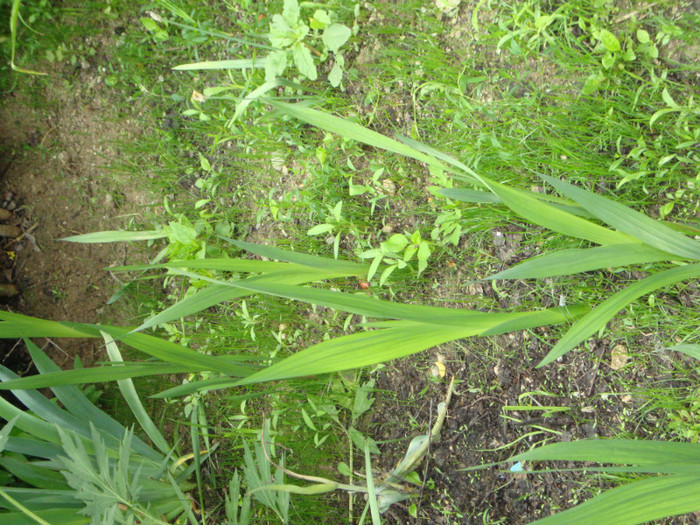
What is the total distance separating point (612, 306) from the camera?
104 cm

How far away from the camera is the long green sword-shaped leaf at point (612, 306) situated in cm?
104

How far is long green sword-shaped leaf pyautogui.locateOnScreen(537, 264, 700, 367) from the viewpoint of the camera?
3.41 feet

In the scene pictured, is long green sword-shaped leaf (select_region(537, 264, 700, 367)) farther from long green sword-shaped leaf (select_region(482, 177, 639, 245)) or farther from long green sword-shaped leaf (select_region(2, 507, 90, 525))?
long green sword-shaped leaf (select_region(2, 507, 90, 525))

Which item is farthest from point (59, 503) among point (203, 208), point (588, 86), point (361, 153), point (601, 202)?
point (588, 86)

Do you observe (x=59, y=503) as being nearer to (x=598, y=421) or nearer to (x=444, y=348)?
(x=444, y=348)

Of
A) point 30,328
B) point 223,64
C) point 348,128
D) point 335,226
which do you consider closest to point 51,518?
point 30,328

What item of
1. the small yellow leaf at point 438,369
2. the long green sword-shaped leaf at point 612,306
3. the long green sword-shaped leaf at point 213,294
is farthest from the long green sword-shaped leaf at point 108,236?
the long green sword-shaped leaf at point 612,306

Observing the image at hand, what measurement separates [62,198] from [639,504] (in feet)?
7.64

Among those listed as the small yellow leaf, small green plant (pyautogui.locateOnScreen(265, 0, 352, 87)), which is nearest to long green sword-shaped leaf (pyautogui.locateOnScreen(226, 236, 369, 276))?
the small yellow leaf

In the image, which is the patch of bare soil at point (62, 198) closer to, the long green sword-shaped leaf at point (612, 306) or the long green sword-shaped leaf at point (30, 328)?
the long green sword-shaped leaf at point (30, 328)

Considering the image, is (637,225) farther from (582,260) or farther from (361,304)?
(361,304)

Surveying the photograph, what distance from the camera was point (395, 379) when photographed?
5.37 feet

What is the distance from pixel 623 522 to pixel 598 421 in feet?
1.66

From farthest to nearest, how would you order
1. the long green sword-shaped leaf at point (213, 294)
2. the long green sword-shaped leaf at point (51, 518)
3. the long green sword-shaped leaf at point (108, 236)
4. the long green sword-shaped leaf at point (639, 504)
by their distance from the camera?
the long green sword-shaped leaf at point (108, 236), the long green sword-shaped leaf at point (51, 518), the long green sword-shaped leaf at point (213, 294), the long green sword-shaped leaf at point (639, 504)
